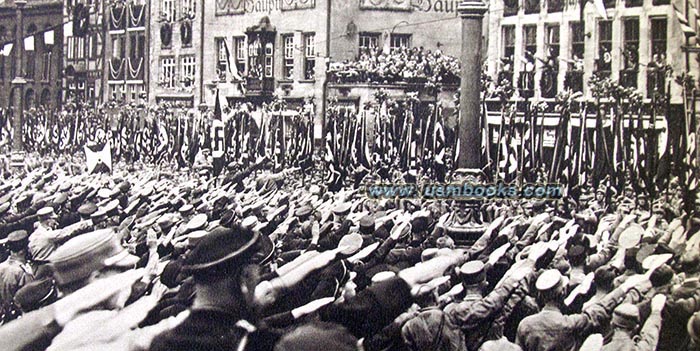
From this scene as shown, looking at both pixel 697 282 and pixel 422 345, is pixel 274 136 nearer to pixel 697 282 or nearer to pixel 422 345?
pixel 422 345

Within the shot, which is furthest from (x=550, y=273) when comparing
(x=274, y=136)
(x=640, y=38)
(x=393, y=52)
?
(x=274, y=136)

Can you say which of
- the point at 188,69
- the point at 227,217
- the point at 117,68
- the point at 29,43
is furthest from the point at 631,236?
the point at 29,43

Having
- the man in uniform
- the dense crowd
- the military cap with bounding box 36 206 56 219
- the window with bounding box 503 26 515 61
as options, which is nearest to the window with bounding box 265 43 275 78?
the dense crowd

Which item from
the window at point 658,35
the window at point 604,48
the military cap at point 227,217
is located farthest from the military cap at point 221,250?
the window at point 658,35

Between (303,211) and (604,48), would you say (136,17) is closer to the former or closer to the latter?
(303,211)

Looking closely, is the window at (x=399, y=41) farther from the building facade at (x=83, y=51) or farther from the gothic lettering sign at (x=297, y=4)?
the building facade at (x=83, y=51)

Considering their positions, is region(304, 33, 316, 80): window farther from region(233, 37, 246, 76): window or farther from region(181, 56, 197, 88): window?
region(181, 56, 197, 88): window

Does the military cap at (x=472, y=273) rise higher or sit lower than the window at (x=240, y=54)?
lower

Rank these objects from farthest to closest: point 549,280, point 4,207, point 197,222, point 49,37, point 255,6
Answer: point 49,37, point 4,207, point 255,6, point 197,222, point 549,280
